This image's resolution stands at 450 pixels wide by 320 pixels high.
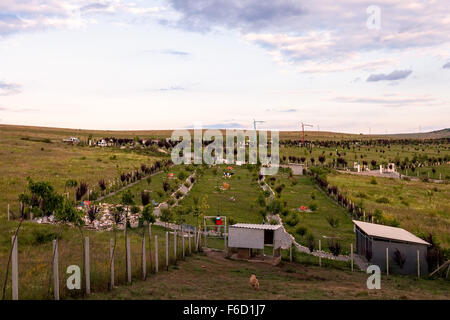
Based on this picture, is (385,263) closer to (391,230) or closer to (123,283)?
(391,230)

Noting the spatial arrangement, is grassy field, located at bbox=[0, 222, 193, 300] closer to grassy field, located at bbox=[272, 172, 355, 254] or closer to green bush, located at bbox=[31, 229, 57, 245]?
green bush, located at bbox=[31, 229, 57, 245]

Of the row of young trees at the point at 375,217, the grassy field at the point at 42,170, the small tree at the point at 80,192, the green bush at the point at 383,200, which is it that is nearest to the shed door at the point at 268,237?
the row of young trees at the point at 375,217

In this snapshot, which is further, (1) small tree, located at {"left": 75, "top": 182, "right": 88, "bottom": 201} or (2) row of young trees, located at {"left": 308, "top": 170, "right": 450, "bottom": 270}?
(1) small tree, located at {"left": 75, "top": 182, "right": 88, "bottom": 201}

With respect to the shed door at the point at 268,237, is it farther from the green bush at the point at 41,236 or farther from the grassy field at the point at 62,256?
the green bush at the point at 41,236

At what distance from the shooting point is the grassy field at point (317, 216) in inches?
923

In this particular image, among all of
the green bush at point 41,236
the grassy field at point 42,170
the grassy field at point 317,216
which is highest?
the grassy field at point 42,170

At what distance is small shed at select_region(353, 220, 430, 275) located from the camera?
704 inches

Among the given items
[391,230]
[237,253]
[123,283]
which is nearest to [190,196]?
[237,253]

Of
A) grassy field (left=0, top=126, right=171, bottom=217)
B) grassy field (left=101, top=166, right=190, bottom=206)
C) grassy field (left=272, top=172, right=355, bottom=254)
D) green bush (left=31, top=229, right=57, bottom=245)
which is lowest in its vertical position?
grassy field (left=272, top=172, right=355, bottom=254)

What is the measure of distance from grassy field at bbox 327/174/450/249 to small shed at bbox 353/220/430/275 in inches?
151

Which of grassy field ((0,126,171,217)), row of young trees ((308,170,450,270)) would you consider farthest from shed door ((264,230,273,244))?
grassy field ((0,126,171,217))

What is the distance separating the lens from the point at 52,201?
10.9 m

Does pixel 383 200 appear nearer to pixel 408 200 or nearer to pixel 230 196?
pixel 408 200

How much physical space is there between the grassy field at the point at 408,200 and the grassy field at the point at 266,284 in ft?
24.9
